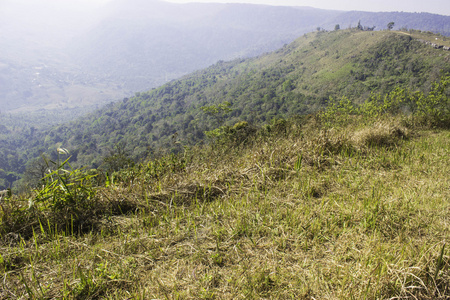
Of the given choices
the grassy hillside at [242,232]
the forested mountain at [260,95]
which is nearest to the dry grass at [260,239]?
the grassy hillside at [242,232]

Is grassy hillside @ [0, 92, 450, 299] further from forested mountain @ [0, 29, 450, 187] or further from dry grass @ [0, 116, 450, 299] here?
forested mountain @ [0, 29, 450, 187]

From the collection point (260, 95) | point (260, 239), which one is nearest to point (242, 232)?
point (260, 239)

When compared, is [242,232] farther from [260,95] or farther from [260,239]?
[260,95]

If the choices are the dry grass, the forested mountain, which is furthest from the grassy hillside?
the forested mountain

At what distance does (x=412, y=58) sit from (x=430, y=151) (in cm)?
10664

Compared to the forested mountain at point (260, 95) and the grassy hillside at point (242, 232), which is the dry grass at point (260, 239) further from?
the forested mountain at point (260, 95)

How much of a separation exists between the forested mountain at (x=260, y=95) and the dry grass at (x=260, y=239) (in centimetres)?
4767

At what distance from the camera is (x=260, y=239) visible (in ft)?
5.55

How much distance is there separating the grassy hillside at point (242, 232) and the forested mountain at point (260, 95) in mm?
47669

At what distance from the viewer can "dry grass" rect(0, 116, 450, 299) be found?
1.27 m

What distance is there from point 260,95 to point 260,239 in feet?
333

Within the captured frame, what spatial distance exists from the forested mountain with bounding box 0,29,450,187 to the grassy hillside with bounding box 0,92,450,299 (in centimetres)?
4767

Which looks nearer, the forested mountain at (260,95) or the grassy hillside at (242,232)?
the grassy hillside at (242,232)

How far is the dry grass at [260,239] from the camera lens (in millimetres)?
1271
